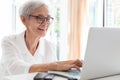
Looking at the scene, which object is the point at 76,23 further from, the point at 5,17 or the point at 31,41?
the point at 31,41

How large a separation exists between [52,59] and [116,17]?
6.34 ft

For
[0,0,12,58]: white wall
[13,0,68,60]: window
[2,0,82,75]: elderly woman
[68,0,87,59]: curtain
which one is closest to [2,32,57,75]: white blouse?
[2,0,82,75]: elderly woman

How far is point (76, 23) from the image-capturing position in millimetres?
3363

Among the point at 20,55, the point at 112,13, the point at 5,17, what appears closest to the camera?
the point at 20,55

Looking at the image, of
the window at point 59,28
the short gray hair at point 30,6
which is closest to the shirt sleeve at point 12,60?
the short gray hair at point 30,6

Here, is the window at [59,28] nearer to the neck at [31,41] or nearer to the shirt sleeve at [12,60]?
the neck at [31,41]

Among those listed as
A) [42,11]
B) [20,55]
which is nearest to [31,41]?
[20,55]

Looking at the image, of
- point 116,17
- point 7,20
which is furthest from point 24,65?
point 7,20

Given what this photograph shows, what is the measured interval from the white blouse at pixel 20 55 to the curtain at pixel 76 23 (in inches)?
54.3

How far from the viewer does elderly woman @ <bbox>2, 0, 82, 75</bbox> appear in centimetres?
169

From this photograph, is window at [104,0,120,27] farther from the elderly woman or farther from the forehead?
the forehead

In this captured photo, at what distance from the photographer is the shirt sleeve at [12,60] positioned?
158 centimetres

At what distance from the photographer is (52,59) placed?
1.98 metres

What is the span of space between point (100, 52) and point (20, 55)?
32.9 inches
